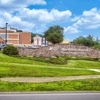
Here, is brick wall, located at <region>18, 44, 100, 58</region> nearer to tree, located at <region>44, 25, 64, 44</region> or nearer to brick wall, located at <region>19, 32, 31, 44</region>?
tree, located at <region>44, 25, 64, 44</region>

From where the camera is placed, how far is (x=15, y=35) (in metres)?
106

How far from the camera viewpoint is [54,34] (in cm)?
9038

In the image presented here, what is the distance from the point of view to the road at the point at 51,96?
10.9 metres

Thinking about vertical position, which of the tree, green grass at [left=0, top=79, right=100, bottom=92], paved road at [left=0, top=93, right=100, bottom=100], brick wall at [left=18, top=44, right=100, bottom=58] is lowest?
paved road at [left=0, top=93, right=100, bottom=100]

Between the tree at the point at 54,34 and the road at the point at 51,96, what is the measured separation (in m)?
78.6

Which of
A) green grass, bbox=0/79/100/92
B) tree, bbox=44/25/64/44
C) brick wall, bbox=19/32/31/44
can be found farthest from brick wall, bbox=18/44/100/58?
brick wall, bbox=19/32/31/44

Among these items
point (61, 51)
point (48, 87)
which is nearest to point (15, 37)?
point (61, 51)

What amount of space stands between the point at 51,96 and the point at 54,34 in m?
79.4

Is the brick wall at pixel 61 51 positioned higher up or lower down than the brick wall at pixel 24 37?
lower down

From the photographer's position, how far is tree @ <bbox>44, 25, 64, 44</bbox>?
9106 cm

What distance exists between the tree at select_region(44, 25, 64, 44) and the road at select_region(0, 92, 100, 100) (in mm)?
78550

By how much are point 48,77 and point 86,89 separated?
178 inches

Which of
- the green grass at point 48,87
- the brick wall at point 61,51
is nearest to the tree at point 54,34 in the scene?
the brick wall at point 61,51

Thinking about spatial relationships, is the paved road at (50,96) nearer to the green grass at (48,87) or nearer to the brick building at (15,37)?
the green grass at (48,87)
